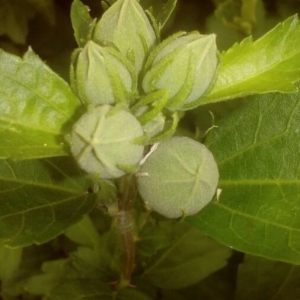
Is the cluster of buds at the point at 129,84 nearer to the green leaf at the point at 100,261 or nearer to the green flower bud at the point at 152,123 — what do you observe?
the green flower bud at the point at 152,123

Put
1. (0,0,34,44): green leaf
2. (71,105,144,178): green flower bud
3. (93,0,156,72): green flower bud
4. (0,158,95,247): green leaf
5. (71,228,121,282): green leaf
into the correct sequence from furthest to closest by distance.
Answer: (0,0,34,44): green leaf, (71,228,121,282): green leaf, (0,158,95,247): green leaf, (93,0,156,72): green flower bud, (71,105,144,178): green flower bud

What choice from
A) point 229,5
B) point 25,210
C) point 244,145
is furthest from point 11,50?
point 244,145

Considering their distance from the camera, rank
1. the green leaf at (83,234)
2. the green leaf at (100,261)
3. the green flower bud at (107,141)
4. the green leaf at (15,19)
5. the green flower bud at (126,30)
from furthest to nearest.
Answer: the green leaf at (15,19)
the green leaf at (83,234)
the green leaf at (100,261)
the green flower bud at (126,30)
the green flower bud at (107,141)

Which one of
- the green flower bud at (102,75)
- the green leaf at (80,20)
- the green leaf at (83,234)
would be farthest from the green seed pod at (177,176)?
the green leaf at (83,234)

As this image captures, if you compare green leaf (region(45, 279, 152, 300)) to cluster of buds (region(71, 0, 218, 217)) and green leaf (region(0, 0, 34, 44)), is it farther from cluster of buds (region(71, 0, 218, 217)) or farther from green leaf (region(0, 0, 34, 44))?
green leaf (region(0, 0, 34, 44))

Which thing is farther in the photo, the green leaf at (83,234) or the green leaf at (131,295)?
the green leaf at (83,234)

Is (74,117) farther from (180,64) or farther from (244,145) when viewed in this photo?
(244,145)

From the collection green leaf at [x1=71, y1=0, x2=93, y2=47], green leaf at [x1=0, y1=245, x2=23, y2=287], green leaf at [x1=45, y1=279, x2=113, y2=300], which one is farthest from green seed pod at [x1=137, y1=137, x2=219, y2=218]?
green leaf at [x1=0, y1=245, x2=23, y2=287]

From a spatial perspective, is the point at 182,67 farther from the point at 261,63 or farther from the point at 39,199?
the point at 39,199
